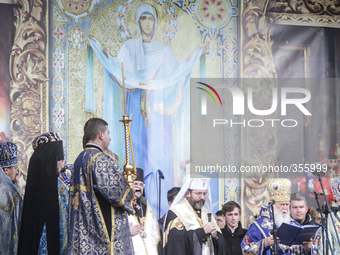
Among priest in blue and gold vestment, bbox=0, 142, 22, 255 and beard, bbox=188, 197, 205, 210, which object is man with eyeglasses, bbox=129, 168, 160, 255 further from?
priest in blue and gold vestment, bbox=0, 142, 22, 255

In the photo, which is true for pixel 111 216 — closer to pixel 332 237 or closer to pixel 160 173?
pixel 160 173

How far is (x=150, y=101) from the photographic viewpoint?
5.76 meters

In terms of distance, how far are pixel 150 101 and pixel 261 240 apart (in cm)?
235

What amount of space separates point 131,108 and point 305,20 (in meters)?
2.92

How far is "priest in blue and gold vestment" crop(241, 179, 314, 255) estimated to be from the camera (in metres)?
4.47

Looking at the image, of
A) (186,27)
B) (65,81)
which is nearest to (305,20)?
(186,27)

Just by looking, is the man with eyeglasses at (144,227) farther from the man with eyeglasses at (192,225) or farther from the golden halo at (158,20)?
the golden halo at (158,20)

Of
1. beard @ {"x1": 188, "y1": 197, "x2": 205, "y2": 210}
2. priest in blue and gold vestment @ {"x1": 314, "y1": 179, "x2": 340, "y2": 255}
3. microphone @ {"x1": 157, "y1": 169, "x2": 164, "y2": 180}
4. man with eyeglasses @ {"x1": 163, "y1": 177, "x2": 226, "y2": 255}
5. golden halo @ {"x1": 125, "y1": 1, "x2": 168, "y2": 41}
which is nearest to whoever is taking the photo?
priest in blue and gold vestment @ {"x1": 314, "y1": 179, "x2": 340, "y2": 255}

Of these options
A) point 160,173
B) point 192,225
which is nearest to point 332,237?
point 192,225

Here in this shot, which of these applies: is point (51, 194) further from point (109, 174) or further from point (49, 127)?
point (49, 127)

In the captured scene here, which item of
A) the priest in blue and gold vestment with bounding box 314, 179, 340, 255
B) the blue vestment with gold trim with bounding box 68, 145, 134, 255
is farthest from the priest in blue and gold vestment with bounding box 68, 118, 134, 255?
the priest in blue and gold vestment with bounding box 314, 179, 340, 255

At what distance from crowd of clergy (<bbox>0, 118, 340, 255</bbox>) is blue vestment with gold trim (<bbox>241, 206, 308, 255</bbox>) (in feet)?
0.03

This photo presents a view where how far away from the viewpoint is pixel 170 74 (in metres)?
5.86

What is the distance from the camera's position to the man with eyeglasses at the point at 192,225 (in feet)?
16.5
